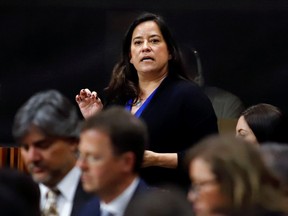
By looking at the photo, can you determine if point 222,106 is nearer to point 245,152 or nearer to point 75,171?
point 75,171

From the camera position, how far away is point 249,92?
252 inches

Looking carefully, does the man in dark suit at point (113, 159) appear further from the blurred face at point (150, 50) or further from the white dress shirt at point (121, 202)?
the blurred face at point (150, 50)

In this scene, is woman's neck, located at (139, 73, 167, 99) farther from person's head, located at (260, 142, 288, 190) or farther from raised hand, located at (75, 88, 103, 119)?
person's head, located at (260, 142, 288, 190)

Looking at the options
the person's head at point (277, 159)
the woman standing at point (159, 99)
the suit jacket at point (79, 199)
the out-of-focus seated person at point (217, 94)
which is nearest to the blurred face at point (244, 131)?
the woman standing at point (159, 99)

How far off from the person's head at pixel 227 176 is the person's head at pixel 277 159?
14 cm

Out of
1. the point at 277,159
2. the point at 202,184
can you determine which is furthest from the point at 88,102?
the point at 202,184

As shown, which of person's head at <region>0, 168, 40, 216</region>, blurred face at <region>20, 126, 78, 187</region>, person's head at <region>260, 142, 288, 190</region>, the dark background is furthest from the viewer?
the dark background

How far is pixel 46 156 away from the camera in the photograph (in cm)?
425

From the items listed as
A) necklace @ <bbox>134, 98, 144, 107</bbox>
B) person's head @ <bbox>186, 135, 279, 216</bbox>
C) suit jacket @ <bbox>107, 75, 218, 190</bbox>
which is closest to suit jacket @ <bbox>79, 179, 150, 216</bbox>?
person's head @ <bbox>186, 135, 279, 216</bbox>

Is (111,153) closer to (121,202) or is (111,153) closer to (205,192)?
(121,202)

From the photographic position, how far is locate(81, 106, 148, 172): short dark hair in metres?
4.00

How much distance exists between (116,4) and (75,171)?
231 centimetres

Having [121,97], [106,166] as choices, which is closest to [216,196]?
[106,166]

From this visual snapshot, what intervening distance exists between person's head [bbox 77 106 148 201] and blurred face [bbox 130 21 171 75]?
59.1 inches
